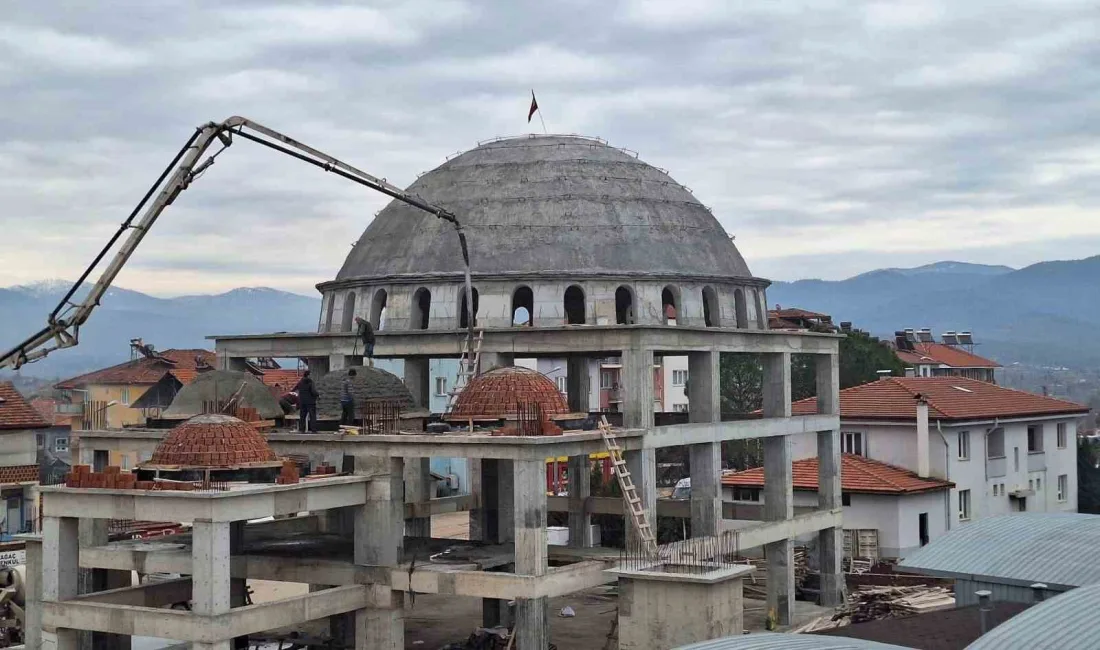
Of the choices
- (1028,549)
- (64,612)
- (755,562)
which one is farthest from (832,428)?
(64,612)

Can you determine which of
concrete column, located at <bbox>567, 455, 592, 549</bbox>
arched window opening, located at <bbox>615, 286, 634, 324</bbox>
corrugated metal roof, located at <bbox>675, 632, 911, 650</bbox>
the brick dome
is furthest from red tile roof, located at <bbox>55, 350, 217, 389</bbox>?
corrugated metal roof, located at <bbox>675, 632, 911, 650</bbox>

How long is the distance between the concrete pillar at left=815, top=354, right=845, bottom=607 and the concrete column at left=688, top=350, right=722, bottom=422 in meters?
8.88

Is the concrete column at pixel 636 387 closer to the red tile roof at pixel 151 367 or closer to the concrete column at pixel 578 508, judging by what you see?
the concrete column at pixel 578 508

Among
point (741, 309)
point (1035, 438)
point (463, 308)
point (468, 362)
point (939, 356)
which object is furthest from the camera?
point (939, 356)

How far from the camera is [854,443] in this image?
7194 centimetres

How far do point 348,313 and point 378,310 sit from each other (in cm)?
149

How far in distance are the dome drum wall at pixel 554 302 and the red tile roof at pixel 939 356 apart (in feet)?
217

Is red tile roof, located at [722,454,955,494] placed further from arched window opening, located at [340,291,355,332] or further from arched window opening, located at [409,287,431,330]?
arched window opening, located at [340,291,355,332]

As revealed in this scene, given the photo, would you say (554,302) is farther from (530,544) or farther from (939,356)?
(939,356)

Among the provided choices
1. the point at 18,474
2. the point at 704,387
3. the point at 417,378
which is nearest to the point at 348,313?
the point at 417,378

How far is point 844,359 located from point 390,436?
5249cm

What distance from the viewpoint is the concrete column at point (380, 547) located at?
45125mm

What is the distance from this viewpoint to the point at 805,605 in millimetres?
58281

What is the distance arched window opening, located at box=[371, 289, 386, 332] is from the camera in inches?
2162
